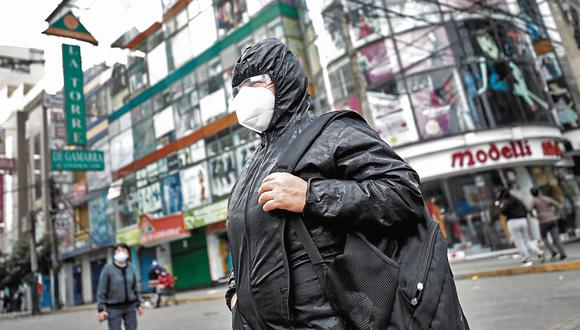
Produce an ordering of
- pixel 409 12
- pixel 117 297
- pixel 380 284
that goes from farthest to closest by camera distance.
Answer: pixel 409 12, pixel 117 297, pixel 380 284

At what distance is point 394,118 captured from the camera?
14.9m

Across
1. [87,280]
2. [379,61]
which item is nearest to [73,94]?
[379,61]

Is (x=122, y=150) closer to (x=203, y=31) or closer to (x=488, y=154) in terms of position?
(x=203, y=31)

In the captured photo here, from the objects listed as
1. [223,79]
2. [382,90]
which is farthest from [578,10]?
[223,79]

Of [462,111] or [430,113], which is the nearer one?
[462,111]

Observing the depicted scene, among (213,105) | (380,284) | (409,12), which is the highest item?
(213,105)

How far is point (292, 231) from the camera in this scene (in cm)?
134

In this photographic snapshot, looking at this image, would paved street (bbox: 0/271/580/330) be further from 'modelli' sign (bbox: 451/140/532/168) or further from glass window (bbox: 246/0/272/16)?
glass window (bbox: 246/0/272/16)

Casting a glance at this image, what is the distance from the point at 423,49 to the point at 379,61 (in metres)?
1.57

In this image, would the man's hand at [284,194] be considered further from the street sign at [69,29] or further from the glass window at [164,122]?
the glass window at [164,122]

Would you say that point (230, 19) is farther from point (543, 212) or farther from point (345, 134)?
point (345, 134)

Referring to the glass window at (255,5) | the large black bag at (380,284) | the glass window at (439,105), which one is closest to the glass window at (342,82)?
the glass window at (439,105)

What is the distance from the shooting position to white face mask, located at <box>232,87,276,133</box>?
1581mm

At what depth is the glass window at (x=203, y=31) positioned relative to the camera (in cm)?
2114
